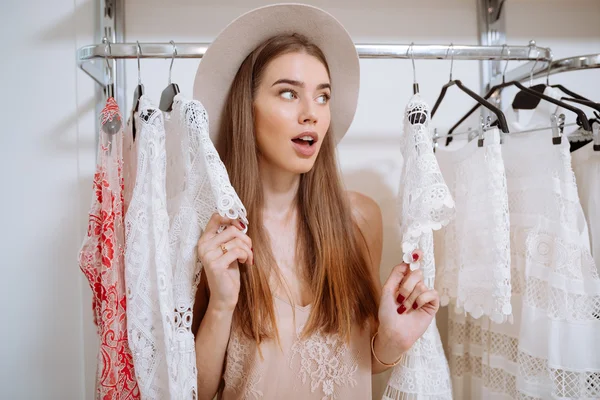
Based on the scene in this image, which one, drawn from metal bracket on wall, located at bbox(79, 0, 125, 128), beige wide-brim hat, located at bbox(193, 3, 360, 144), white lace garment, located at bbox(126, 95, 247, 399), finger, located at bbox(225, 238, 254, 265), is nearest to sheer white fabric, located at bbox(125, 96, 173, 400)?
white lace garment, located at bbox(126, 95, 247, 399)

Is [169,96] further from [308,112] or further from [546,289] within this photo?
[546,289]

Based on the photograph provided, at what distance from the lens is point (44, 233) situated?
114cm

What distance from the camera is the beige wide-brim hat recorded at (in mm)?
833

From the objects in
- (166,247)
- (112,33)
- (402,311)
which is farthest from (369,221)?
(112,33)

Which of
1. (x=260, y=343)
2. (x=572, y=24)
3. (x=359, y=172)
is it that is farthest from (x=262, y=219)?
(x=572, y=24)

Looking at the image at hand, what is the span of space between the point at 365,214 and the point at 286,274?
0.29m

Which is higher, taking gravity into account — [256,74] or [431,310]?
[256,74]

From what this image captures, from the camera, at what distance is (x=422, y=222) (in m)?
0.71

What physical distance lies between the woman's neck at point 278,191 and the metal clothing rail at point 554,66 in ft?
2.14

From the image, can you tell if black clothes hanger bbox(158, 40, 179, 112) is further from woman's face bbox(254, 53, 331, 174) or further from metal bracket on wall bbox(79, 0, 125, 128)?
metal bracket on wall bbox(79, 0, 125, 128)

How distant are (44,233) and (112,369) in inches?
24.2

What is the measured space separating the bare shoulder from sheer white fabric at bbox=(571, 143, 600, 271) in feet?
1.56

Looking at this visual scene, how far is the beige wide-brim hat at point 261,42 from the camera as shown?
0.83m

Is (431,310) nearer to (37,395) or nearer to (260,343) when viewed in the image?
(260,343)
